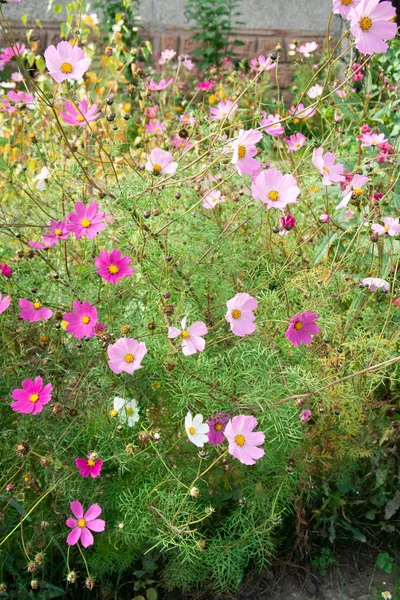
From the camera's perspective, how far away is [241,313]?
4.50 ft

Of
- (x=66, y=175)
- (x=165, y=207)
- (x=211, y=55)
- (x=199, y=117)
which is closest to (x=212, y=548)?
(x=165, y=207)

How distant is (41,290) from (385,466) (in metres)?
1.01

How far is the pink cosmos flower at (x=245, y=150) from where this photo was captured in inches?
55.5

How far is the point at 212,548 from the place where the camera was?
1.63m

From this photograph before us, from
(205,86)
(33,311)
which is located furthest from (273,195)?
(205,86)

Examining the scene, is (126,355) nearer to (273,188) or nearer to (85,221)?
(85,221)

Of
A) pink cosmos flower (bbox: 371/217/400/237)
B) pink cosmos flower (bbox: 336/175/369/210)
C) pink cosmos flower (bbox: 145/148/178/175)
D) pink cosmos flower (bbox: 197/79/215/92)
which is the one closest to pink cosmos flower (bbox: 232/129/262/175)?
pink cosmos flower (bbox: 145/148/178/175)

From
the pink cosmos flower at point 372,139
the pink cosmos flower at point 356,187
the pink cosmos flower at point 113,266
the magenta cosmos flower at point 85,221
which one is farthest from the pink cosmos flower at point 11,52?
the pink cosmos flower at point 372,139

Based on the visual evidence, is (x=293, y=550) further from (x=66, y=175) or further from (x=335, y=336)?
(x=66, y=175)

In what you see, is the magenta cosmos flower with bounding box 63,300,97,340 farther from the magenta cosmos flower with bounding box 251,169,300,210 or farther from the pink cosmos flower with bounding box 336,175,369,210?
the pink cosmos flower with bounding box 336,175,369,210

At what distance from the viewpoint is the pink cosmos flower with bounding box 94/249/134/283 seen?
1445 mm

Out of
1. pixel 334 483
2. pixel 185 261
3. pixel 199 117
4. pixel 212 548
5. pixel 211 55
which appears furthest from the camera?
pixel 211 55

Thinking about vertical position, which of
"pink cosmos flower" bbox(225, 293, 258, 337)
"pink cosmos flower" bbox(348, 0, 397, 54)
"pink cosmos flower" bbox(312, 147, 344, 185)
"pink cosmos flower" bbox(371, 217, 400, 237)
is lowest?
"pink cosmos flower" bbox(225, 293, 258, 337)

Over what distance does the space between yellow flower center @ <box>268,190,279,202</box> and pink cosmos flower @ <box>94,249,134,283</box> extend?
0.32 metres
